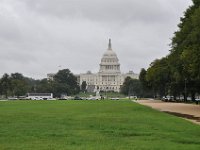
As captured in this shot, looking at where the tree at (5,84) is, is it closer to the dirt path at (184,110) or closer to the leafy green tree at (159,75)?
Result: the leafy green tree at (159,75)

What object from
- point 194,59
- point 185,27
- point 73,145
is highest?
point 185,27

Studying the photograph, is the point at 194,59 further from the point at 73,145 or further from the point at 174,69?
the point at 73,145

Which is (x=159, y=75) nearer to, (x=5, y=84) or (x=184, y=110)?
(x=184, y=110)

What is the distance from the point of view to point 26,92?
640 feet

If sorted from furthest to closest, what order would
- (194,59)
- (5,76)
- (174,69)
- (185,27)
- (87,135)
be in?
(5,76) → (174,69) → (185,27) → (194,59) → (87,135)

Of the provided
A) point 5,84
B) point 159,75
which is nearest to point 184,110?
point 159,75

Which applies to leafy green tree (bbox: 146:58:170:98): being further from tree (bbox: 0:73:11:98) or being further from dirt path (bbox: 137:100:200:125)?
tree (bbox: 0:73:11:98)

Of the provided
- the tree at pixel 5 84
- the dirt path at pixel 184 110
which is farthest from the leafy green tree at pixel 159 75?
the tree at pixel 5 84

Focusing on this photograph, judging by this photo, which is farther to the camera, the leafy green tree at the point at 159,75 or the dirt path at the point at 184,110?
the leafy green tree at the point at 159,75

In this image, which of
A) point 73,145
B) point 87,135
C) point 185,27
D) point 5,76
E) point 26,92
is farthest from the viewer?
point 26,92

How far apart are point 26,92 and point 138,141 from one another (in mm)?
180056

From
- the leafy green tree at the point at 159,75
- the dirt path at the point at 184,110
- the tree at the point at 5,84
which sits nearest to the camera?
the dirt path at the point at 184,110

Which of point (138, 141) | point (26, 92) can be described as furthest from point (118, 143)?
point (26, 92)

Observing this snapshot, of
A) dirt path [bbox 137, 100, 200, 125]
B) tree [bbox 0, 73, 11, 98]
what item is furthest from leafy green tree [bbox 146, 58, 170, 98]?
tree [bbox 0, 73, 11, 98]
